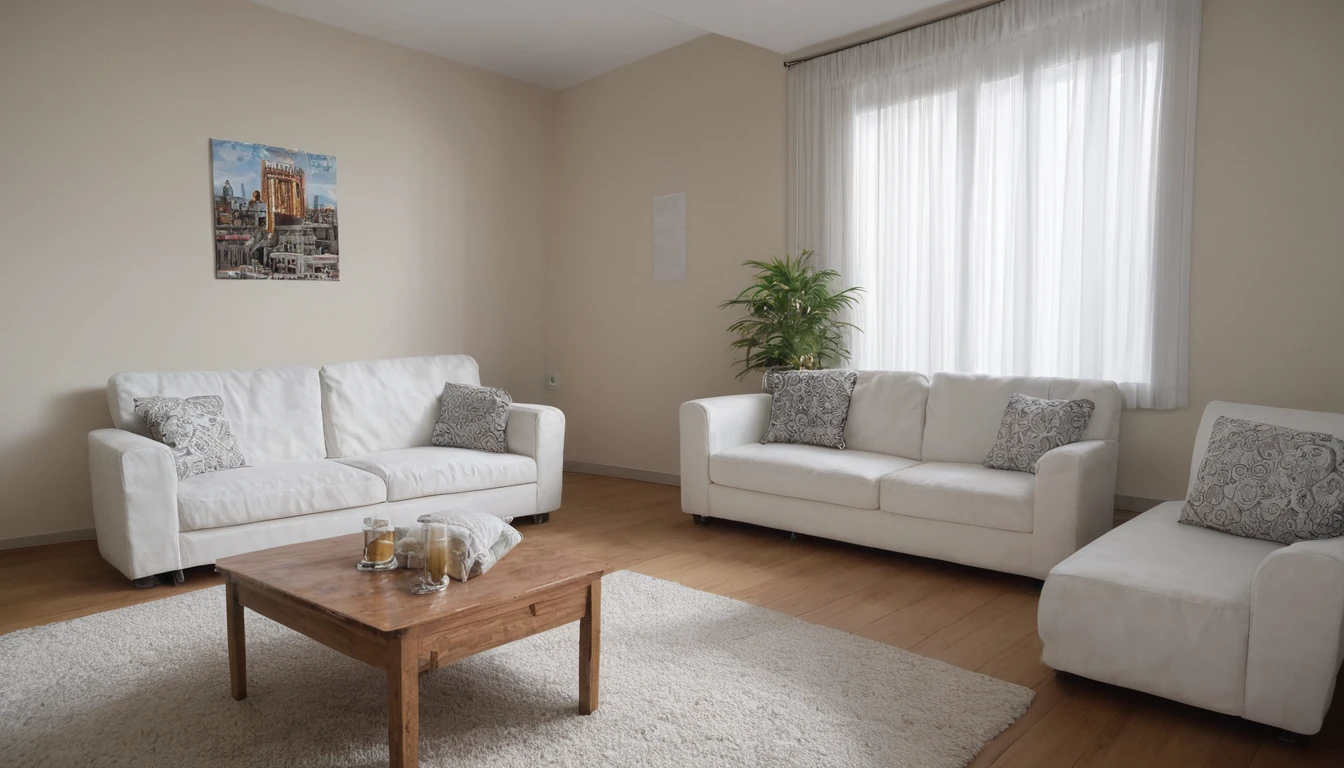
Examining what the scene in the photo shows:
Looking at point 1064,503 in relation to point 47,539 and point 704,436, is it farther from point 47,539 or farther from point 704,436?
point 47,539

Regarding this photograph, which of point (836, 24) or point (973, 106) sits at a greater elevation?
point (836, 24)

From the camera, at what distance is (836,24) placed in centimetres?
443

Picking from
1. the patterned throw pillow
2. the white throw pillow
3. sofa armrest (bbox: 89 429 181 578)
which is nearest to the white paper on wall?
the patterned throw pillow

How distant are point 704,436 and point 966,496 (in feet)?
4.62

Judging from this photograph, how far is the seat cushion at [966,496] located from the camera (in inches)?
130

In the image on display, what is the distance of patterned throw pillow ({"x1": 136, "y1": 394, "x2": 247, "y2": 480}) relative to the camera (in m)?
3.70

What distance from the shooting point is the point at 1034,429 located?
3598mm

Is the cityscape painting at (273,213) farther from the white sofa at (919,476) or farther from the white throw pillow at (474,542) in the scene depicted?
the white throw pillow at (474,542)

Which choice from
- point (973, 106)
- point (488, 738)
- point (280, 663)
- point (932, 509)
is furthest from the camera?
point (973, 106)

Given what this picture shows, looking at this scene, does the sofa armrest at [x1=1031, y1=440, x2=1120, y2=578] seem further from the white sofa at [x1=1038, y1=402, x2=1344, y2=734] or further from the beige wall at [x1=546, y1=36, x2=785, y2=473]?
the beige wall at [x1=546, y1=36, x2=785, y2=473]

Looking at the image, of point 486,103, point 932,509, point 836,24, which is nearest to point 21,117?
point 486,103

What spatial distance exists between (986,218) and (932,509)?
1.65 metres

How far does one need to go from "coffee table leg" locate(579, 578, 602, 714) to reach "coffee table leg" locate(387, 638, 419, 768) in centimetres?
52

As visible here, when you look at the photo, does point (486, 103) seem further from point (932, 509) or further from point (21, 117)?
point (932, 509)
